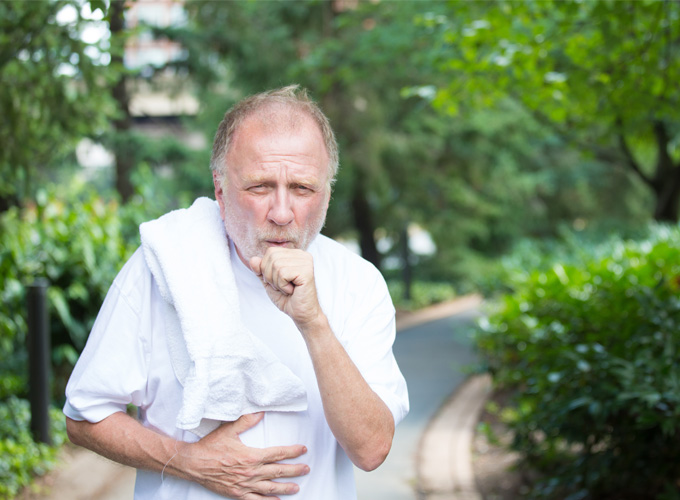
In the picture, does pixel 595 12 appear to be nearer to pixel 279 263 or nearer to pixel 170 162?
pixel 279 263

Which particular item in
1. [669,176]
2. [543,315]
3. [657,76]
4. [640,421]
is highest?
[657,76]

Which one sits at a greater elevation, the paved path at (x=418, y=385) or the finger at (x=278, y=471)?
the finger at (x=278, y=471)

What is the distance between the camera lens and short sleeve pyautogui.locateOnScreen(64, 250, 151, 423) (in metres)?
1.75

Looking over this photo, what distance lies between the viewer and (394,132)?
16.5 metres

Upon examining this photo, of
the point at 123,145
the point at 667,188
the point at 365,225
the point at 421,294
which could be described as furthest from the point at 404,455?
the point at 421,294

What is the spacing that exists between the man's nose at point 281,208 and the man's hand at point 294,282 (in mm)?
105

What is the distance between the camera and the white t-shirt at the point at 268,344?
1.77m

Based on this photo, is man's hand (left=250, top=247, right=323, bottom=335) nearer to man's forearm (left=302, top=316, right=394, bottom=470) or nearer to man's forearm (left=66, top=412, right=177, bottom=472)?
man's forearm (left=302, top=316, right=394, bottom=470)

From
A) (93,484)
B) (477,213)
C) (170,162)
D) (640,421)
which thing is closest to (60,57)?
(93,484)

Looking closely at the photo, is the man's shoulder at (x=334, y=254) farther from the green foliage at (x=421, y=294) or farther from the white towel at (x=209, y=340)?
the green foliage at (x=421, y=294)

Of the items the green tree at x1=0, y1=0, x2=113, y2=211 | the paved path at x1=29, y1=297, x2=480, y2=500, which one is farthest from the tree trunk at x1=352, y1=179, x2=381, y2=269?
the green tree at x1=0, y1=0, x2=113, y2=211

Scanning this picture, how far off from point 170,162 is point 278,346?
42.9 ft

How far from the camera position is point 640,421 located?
3.27m

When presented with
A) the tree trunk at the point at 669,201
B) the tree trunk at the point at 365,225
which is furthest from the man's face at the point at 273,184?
the tree trunk at the point at 365,225
